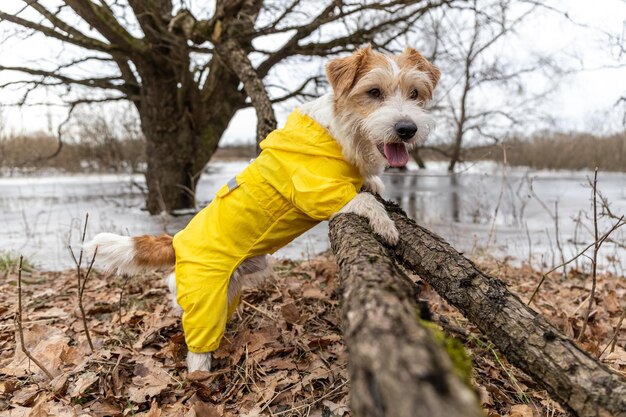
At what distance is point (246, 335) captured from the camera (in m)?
3.28

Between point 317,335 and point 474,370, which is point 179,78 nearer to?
point 317,335

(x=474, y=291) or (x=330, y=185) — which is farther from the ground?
(x=330, y=185)

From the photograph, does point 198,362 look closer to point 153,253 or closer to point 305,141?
point 153,253

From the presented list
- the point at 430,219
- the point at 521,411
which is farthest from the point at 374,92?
the point at 430,219

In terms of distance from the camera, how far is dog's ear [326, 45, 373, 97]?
325 centimetres

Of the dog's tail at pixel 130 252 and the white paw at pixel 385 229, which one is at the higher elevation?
the white paw at pixel 385 229

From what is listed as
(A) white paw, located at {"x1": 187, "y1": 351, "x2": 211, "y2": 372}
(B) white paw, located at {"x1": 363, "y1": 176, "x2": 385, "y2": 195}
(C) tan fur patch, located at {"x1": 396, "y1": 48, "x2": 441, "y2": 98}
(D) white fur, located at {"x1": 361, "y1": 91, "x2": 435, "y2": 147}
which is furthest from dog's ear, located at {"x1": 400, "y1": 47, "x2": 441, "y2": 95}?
(A) white paw, located at {"x1": 187, "y1": 351, "x2": 211, "y2": 372}

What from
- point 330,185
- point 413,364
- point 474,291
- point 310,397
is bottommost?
point 310,397

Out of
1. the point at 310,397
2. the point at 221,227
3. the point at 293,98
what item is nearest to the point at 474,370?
the point at 310,397

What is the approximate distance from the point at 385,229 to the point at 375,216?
0.35ft

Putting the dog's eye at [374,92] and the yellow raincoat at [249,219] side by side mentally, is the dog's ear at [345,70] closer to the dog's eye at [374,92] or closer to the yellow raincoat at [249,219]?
the dog's eye at [374,92]

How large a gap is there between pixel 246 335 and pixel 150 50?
8.59 m

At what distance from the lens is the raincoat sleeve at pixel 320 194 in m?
2.72

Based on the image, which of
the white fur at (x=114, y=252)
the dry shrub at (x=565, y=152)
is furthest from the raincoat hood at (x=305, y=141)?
the dry shrub at (x=565, y=152)
